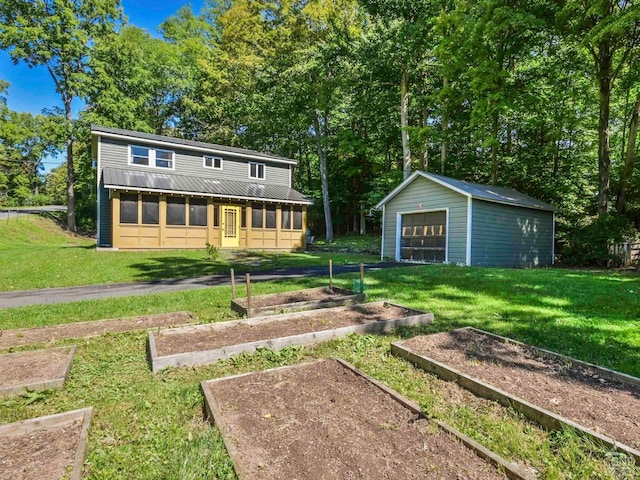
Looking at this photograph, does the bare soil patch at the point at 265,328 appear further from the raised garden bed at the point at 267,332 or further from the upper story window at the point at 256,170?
the upper story window at the point at 256,170

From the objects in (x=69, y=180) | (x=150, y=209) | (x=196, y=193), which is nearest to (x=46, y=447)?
(x=150, y=209)

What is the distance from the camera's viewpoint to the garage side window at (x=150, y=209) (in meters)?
15.9

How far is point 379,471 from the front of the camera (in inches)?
82.8

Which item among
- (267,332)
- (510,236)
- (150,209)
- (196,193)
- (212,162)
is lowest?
(267,332)

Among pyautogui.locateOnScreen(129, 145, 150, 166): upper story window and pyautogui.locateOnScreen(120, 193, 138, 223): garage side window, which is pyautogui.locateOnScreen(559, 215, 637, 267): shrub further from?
pyautogui.locateOnScreen(129, 145, 150, 166): upper story window

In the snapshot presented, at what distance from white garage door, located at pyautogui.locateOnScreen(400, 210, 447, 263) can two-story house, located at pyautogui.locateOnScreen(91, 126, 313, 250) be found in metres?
6.90

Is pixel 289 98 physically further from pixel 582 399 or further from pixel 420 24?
pixel 582 399

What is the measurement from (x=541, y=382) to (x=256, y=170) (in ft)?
64.3

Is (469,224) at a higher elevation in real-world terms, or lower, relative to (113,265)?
higher

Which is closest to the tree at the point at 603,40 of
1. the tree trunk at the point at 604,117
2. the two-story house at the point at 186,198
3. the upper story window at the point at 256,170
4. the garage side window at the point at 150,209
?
the tree trunk at the point at 604,117

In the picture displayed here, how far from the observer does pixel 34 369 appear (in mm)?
3633

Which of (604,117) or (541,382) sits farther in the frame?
(604,117)

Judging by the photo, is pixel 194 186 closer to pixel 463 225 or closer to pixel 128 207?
pixel 128 207

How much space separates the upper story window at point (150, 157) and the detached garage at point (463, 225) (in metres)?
11.4
